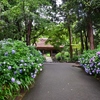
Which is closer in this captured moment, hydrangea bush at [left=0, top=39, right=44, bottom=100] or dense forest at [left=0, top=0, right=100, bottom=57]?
hydrangea bush at [left=0, top=39, right=44, bottom=100]

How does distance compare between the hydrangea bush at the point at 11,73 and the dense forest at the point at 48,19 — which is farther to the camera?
the dense forest at the point at 48,19

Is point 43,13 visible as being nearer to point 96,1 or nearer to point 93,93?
point 96,1

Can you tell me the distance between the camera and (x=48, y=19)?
15.3 metres

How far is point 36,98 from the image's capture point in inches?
161

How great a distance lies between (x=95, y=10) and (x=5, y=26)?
7943mm

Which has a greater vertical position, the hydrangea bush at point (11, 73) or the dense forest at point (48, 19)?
the dense forest at point (48, 19)

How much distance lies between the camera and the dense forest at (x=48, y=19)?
11.6 metres

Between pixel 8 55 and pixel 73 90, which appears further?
pixel 73 90

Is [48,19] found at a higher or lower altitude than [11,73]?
higher

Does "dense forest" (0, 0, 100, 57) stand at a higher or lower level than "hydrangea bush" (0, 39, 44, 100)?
higher

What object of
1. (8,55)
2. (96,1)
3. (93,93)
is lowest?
(93,93)

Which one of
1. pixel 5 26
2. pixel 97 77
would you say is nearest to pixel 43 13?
pixel 5 26

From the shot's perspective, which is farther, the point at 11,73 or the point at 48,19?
the point at 48,19

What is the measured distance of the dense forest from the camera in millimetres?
11555
